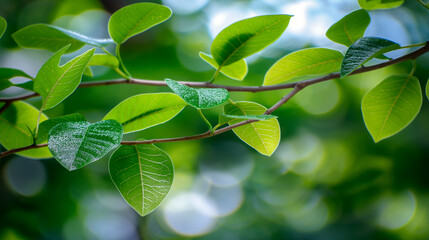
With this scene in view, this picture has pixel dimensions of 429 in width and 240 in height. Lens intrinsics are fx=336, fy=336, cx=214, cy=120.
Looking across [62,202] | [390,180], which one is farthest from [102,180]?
[390,180]

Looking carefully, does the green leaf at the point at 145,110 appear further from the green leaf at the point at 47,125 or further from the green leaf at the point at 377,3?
the green leaf at the point at 377,3

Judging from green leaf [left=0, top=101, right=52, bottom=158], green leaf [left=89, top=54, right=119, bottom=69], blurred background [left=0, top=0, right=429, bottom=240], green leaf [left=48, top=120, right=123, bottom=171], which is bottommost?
blurred background [left=0, top=0, right=429, bottom=240]

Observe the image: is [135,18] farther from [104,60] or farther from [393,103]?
[393,103]

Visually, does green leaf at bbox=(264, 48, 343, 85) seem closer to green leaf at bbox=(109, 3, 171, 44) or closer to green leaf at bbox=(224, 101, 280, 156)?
green leaf at bbox=(224, 101, 280, 156)

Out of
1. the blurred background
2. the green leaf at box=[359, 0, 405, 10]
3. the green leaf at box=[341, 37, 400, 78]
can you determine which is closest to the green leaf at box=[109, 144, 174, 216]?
the green leaf at box=[341, 37, 400, 78]

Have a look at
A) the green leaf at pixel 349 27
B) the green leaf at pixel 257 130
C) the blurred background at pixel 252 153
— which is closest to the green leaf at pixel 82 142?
the green leaf at pixel 257 130

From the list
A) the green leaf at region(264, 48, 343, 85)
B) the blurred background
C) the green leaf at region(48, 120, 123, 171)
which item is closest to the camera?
the green leaf at region(48, 120, 123, 171)

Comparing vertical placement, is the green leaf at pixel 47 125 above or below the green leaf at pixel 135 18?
below

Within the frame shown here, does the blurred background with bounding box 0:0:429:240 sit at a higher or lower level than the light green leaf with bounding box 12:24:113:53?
lower
